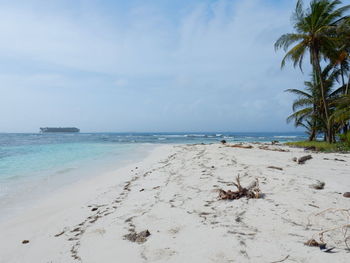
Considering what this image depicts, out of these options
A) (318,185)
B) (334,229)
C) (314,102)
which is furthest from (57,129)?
(334,229)

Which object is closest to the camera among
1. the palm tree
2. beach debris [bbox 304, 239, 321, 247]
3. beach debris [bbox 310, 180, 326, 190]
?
beach debris [bbox 304, 239, 321, 247]

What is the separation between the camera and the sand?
2.33 metres

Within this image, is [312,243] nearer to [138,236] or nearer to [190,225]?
[190,225]

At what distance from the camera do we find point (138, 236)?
9.11ft

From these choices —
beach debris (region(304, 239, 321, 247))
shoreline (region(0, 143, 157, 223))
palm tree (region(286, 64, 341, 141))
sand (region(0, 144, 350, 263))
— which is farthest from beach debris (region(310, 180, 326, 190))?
palm tree (region(286, 64, 341, 141))

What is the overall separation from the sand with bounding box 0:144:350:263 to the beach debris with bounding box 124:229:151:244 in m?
0.02

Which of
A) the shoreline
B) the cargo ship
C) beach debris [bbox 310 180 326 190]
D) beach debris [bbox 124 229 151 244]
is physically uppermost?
the cargo ship

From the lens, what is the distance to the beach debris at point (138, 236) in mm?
2692

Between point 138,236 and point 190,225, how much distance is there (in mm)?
678

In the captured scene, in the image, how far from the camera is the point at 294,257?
211 cm

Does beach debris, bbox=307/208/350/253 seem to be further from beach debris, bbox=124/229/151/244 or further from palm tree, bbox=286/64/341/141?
palm tree, bbox=286/64/341/141

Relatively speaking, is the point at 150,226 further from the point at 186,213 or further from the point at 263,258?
the point at 263,258

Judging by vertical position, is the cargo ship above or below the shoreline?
above

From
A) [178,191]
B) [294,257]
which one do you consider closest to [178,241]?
[294,257]
